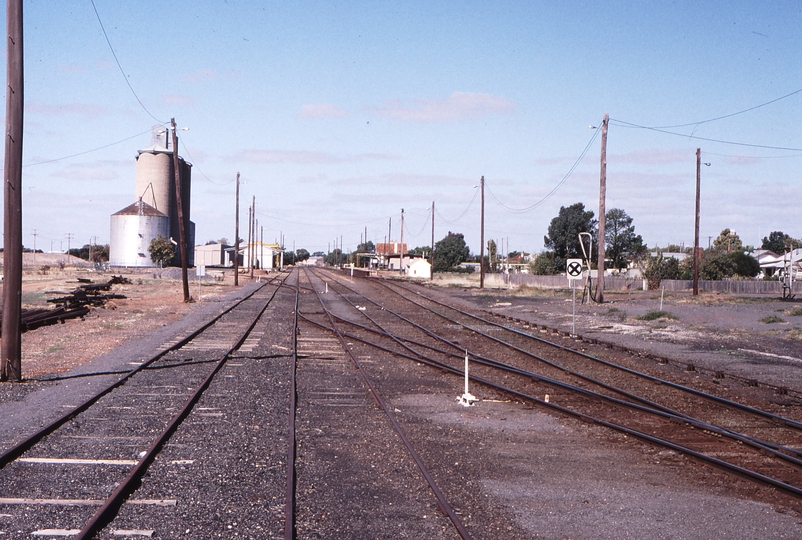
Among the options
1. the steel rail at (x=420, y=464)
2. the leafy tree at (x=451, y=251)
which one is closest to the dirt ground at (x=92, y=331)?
the steel rail at (x=420, y=464)

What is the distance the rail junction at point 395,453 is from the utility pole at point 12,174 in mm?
1183

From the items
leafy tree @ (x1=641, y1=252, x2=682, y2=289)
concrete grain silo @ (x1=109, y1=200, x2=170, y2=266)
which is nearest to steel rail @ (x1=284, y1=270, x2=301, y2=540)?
leafy tree @ (x1=641, y1=252, x2=682, y2=289)

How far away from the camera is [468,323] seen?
90.1 ft

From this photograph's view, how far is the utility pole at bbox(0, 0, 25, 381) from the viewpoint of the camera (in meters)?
12.2

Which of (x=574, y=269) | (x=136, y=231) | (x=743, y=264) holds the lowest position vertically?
(x=574, y=269)

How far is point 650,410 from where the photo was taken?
10914mm

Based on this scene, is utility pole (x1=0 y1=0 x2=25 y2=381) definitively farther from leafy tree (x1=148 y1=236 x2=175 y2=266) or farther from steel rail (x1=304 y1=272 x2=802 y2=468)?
leafy tree (x1=148 y1=236 x2=175 y2=266)

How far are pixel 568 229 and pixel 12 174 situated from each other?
101687 mm

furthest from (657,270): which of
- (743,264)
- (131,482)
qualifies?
(131,482)

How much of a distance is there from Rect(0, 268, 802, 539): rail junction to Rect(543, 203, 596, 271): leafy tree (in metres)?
94.7

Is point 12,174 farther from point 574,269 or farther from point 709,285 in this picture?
point 709,285

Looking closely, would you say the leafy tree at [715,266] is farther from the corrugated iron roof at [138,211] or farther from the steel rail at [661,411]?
the corrugated iron roof at [138,211]

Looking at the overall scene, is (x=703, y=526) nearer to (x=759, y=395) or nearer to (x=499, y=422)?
(x=499, y=422)

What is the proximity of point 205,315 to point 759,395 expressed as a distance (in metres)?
21.0
